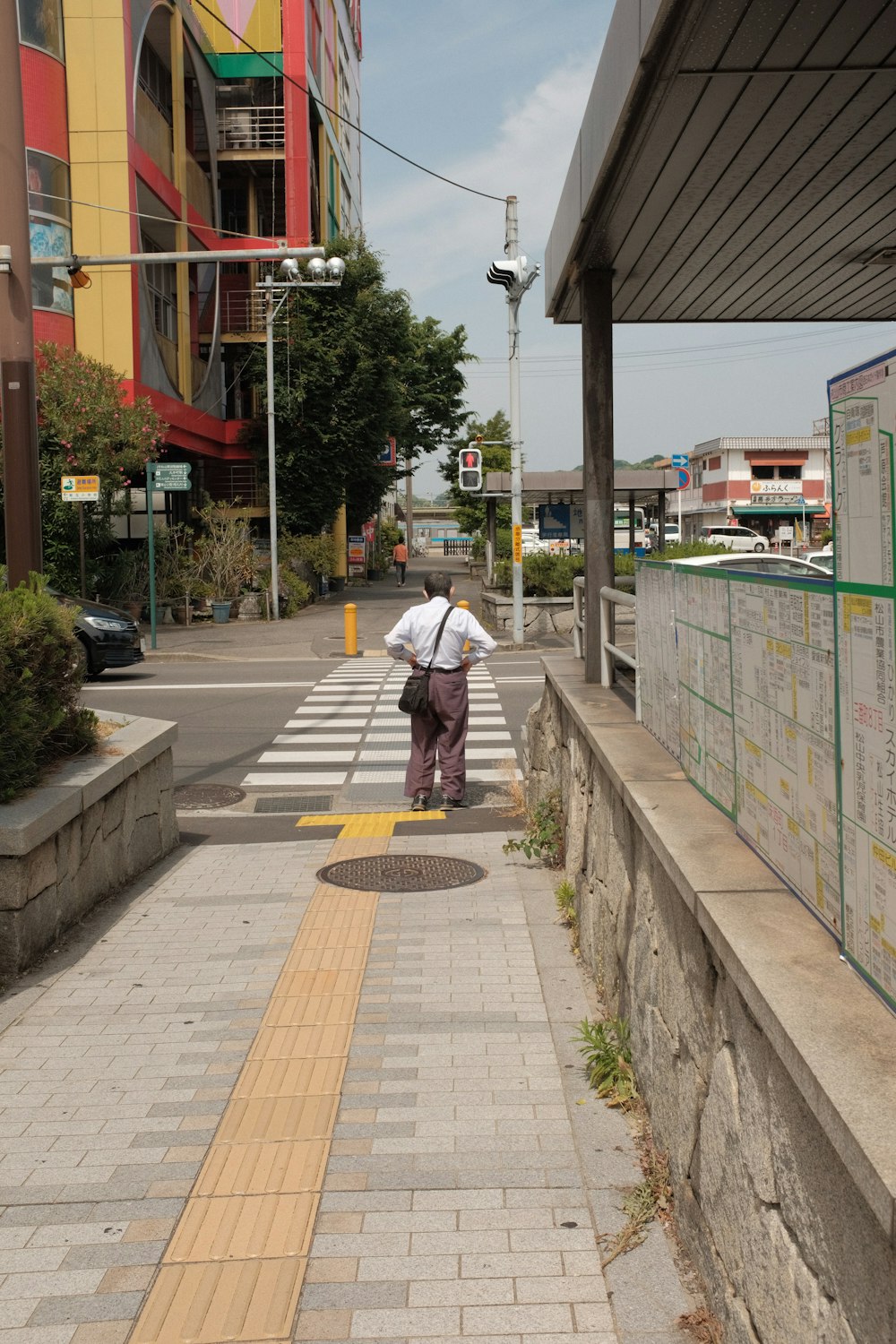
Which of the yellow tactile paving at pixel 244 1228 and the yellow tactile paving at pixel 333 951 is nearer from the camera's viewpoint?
the yellow tactile paving at pixel 244 1228

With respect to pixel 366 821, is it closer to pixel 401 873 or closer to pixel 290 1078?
pixel 401 873

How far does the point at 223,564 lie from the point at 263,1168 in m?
27.1

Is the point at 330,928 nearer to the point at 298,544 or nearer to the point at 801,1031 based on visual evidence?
the point at 801,1031

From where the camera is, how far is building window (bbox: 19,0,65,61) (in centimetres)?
2559

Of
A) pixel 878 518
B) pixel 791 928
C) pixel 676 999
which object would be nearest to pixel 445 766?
pixel 676 999

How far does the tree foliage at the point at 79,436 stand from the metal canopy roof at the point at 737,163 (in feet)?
58.5

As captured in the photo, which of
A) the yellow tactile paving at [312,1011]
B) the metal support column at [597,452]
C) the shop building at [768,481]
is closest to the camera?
the yellow tactile paving at [312,1011]

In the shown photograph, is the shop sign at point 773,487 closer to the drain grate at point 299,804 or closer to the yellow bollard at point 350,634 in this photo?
the yellow bollard at point 350,634

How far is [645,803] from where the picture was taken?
13.8 feet

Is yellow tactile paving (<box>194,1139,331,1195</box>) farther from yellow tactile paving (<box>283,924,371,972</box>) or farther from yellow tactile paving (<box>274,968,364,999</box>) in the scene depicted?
yellow tactile paving (<box>283,924,371,972</box>)

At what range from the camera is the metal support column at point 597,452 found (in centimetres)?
793

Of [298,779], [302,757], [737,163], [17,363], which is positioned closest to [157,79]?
[302,757]

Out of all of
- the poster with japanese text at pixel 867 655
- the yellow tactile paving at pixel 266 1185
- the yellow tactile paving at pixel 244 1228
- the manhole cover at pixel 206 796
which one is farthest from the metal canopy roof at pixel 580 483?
the poster with japanese text at pixel 867 655

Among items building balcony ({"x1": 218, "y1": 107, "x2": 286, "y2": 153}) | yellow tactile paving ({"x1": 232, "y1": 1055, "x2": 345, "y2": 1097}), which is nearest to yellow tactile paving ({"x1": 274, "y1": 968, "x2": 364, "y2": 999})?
yellow tactile paving ({"x1": 232, "y1": 1055, "x2": 345, "y2": 1097})
